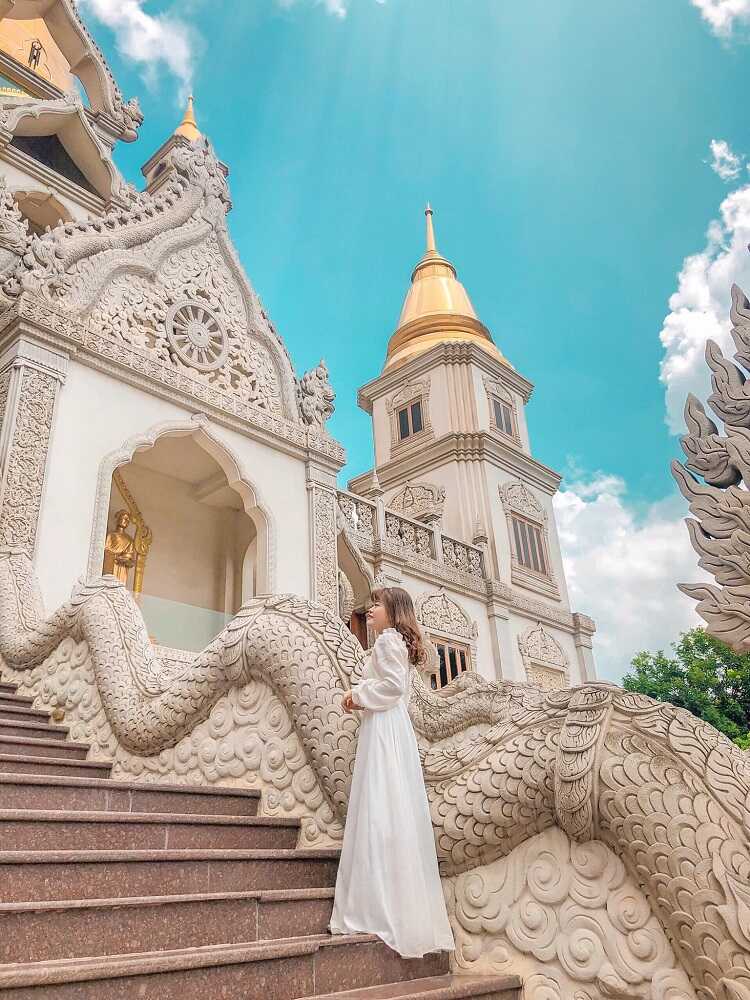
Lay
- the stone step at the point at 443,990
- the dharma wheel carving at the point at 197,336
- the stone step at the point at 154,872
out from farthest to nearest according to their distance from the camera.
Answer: the dharma wheel carving at the point at 197,336 → the stone step at the point at 154,872 → the stone step at the point at 443,990

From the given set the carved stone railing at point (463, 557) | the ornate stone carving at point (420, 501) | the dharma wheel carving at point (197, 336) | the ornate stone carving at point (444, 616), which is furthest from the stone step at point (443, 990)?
the ornate stone carving at point (420, 501)

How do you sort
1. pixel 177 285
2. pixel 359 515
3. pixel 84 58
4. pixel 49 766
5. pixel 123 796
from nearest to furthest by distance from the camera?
pixel 123 796, pixel 49 766, pixel 177 285, pixel 359 515, pixel 84 58

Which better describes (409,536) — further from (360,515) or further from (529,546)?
(529,546)

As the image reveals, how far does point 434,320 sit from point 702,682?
12.6m

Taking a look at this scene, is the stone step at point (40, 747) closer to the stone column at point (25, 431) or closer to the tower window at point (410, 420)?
the stone column at point (25, 431)

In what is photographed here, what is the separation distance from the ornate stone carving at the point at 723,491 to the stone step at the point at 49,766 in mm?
3404

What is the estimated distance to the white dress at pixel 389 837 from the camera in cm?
257

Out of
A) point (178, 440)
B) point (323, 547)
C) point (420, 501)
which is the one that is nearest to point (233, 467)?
point (178, 440)

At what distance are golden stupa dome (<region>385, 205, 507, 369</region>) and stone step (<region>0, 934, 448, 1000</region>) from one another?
17052 millimetres

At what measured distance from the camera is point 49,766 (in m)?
Result: 3.96

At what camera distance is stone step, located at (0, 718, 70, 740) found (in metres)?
4.55

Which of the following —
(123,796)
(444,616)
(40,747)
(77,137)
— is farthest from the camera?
(444,616)

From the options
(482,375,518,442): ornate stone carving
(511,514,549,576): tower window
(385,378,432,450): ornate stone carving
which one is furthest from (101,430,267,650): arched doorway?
(482,375,518,442): ornate stone carving

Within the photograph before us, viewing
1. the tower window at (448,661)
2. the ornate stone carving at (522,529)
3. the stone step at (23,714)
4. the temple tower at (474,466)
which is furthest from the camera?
the ornate stone carving at (522,529)
